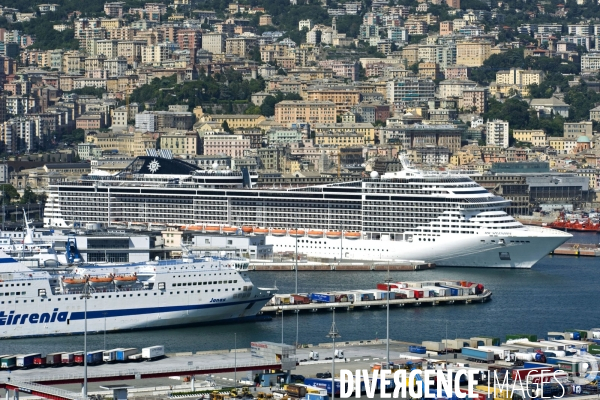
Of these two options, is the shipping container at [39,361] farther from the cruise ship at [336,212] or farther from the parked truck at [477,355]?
the cruise ship at [336,212]

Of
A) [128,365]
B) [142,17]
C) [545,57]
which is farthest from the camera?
[142,17]

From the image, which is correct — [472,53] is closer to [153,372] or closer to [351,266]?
[351,266]

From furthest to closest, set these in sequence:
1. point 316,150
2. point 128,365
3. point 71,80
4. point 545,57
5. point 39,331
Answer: point 545,57
point 71,80
point 316,150
point 39,331
point 128,365

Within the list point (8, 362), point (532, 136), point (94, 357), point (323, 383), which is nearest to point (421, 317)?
point (94, 357)

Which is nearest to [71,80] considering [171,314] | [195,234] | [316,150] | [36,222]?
[316,150]

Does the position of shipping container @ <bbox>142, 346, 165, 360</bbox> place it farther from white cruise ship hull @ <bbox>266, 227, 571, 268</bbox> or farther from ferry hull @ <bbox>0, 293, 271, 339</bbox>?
white cruise ship hull @ <bbox>266, 227, 571, 268</bbox>

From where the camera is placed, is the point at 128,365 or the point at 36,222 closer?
the point at 128,365

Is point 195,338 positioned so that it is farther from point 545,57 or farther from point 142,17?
point 142,17
